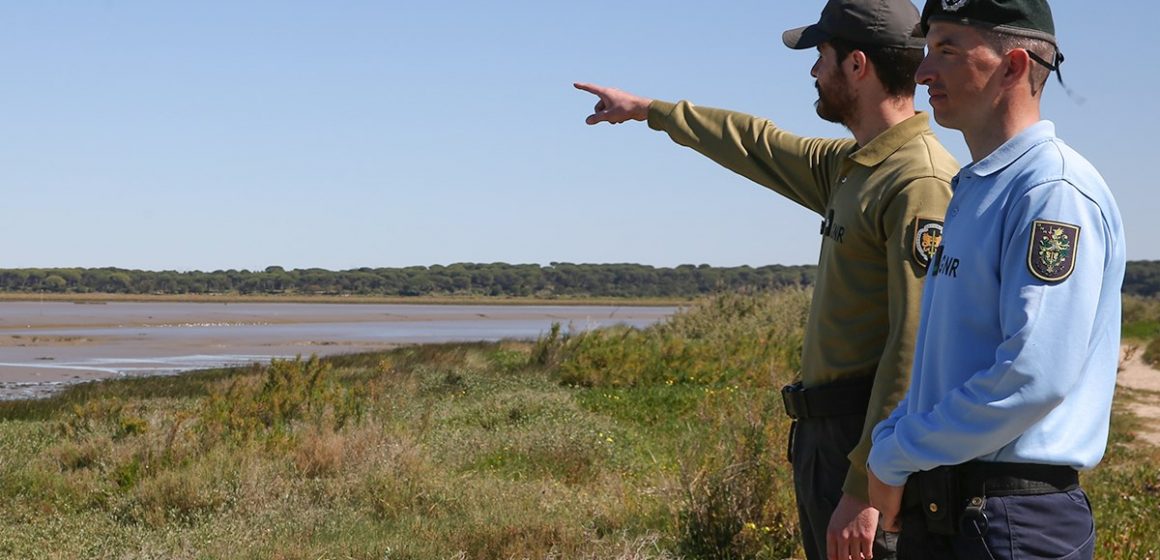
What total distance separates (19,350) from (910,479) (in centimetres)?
3311

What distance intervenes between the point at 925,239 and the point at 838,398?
0.48 metres

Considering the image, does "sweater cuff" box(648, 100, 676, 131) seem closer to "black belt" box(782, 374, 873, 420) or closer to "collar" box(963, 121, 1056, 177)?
"black belt" box(782, 374, 873, 420)

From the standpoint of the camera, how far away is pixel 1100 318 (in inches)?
81.2

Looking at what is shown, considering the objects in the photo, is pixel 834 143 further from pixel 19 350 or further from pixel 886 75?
pixel 19 350

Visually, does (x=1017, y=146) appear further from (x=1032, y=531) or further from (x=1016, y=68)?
(x=1032, y=531)

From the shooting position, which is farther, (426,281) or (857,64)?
(426,281)

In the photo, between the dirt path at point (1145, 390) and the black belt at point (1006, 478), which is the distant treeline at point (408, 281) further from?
the black belt at point (1006, 478)

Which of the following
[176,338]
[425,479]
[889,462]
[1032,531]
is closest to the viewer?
[1032,531]

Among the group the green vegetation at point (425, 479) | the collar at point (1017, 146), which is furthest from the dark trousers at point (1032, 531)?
the green vegetation at point (425, 479)

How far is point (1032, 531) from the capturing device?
205 cm

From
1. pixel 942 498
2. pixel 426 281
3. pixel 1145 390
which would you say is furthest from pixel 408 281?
pixel 942 498

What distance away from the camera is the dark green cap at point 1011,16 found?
7.06ft

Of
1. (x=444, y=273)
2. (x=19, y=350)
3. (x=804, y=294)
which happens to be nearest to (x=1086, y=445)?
(x=804, y=294)

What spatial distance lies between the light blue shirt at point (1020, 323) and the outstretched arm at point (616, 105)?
1621 mm
